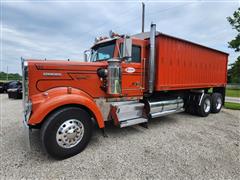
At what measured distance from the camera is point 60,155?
2.78 meters

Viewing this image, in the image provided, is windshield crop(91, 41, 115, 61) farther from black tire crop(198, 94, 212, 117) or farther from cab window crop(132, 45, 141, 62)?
black tire crop(198, 94, 212, 117)

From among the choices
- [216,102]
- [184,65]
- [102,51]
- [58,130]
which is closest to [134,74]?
[102,51]

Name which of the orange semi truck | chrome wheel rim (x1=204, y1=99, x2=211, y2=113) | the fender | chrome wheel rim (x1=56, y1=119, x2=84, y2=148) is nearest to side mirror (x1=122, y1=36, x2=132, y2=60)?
the orange semi truck

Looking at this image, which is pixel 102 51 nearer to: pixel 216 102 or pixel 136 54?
pixel 136 54

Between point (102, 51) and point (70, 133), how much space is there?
2.42 meters

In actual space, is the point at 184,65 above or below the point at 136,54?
below

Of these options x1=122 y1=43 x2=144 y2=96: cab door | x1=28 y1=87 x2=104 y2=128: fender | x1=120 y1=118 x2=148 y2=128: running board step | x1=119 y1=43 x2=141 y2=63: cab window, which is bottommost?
x1=120 y1=118 x2=148 y2=128: running board step

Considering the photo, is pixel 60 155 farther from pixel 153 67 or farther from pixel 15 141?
pixel 153 67

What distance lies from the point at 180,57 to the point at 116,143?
3.40 metres

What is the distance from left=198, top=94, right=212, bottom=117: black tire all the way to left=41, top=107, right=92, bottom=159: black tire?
4.88 meters

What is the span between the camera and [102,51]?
423cm

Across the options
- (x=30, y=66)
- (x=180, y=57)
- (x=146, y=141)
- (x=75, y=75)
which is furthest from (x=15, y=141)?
(x=180, y=57)

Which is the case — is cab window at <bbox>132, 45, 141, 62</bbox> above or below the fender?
above

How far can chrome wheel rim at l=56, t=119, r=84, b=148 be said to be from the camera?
281 centimetres
